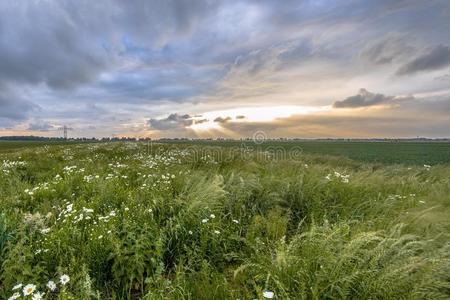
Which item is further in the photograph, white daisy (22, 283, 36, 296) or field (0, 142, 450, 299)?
field (0, 142, 450, 299)

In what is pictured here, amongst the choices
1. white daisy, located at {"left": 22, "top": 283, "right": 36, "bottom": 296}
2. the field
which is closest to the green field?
the field

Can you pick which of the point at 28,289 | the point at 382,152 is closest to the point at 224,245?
the point at 28,289

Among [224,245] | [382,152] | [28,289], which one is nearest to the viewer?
[28,289]

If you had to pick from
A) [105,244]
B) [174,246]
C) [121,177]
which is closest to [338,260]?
[174,246]

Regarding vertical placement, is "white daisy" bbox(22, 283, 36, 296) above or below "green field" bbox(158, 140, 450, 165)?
above

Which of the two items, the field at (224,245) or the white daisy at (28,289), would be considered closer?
the white daisy at (28,289)

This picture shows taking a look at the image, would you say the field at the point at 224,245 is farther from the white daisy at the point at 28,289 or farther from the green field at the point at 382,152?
A: the green field at the point at 382,152

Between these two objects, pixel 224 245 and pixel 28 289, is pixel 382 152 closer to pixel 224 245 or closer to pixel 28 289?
A: pixel 224 245

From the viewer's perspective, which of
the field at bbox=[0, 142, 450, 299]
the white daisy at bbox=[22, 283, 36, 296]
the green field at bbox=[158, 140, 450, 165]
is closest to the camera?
the white daisy at bbox=[22, 283, 36, 296]

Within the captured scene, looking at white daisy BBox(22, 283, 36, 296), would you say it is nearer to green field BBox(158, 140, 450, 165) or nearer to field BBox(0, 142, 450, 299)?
field BBox(0, 142, 450, 299)

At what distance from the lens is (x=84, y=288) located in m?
2.60

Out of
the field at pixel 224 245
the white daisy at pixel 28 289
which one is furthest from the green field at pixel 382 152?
the white daisy at pixel 28 289

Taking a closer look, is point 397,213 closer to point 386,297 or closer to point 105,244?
point 386,297

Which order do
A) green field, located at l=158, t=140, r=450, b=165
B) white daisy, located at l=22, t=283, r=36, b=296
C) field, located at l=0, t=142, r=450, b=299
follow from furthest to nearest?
green field, located at l=158, t=140, r=450, b=165
field, located at l=0, t=142, r=450, b=299
white daisy, located at l=22, t=283, r=36, b=296
